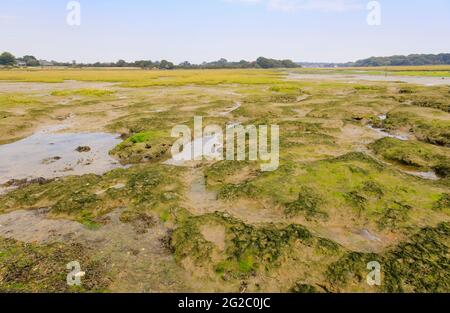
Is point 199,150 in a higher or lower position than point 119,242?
higher

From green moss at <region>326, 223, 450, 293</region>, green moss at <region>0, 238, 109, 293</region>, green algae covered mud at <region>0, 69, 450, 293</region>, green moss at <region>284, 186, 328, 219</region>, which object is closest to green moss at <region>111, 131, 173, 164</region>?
green algae covered mud at <region>0, 69, 450, 293</region>

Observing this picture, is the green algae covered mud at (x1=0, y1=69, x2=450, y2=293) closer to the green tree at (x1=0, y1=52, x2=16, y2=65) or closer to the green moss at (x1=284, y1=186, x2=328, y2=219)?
the green moss at (x1=284, y1=186, x2=328, y2=219)

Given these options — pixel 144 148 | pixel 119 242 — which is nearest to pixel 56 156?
pixel 144 148

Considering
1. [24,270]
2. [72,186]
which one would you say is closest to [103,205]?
[72,186]

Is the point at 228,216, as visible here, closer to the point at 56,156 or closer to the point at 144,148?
the point at 144,148

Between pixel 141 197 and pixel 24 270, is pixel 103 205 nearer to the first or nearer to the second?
pixel 141 197

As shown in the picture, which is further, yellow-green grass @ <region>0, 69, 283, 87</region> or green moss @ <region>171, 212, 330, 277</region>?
yellow-green grass @ <region>0, 69, 283, 87</region>

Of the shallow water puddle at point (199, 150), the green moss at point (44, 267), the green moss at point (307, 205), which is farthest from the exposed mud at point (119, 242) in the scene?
the shallow water puddle at point (199, 150)

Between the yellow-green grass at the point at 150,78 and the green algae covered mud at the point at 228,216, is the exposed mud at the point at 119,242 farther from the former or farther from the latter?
the yellow-green grass at the point at 150,78

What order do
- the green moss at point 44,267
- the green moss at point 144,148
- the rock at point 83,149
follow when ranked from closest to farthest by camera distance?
the green moss at point 44,267 < the green moss at point 144,148 < the rock at point 83,149
